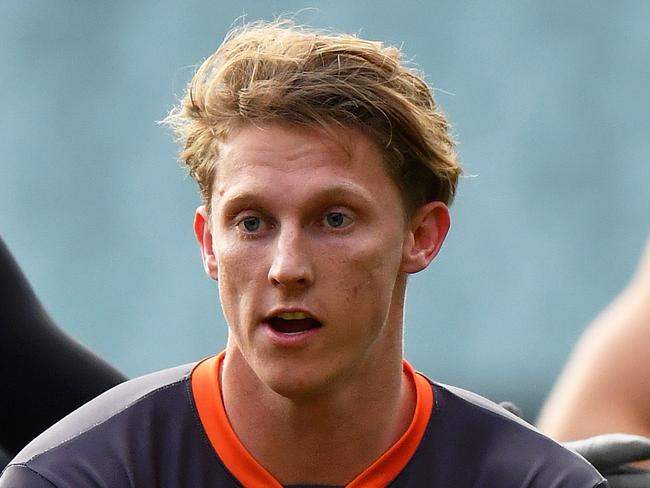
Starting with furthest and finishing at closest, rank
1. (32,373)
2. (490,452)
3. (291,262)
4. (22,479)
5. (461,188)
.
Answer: (461,188) < (32,373) < (490,452) < (22,479) < (291,262)

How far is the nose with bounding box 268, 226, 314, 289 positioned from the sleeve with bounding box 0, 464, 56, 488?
439mm

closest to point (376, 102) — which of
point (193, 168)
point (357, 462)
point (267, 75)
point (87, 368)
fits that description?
point (267, 75)

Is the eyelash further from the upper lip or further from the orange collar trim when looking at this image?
the orange collar trim

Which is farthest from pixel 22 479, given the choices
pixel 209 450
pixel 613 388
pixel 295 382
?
pixel 613 388

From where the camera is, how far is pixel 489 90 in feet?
27.9

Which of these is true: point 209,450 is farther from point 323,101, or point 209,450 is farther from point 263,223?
point 323,101

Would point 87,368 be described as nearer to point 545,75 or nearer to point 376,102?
point 376,102

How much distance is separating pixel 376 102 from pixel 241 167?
0.22 meters

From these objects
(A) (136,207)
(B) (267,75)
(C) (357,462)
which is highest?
(A) (136,207)

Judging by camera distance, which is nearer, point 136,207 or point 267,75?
point 267,75

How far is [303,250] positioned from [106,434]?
0.42 meters

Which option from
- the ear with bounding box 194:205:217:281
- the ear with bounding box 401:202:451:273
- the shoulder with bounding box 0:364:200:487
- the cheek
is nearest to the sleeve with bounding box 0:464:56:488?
the shoulder with bounding box 0:364:200:487

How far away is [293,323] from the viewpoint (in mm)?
2182

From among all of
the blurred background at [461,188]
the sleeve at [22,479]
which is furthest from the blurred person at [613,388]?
the blurred background at [461,188]
